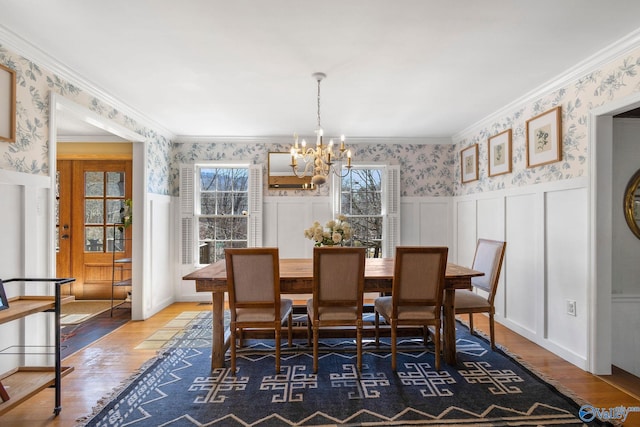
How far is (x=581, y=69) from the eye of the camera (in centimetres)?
263

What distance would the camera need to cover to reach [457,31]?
6.92 ft

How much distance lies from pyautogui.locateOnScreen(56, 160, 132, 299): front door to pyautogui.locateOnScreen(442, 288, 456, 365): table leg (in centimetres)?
446

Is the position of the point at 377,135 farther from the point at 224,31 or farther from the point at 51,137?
the point at 51,137

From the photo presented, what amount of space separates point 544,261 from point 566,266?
240mm

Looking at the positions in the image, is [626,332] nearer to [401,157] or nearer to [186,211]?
Answer: [401,157]

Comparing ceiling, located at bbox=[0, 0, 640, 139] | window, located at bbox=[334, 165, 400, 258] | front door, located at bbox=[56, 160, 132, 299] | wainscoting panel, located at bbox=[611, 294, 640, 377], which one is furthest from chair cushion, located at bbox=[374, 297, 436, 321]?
front door, located at bbox=[56, 160, 132, 299]

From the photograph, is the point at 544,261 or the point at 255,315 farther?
the point at 544,261

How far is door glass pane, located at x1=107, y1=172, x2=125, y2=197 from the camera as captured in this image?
4.91m

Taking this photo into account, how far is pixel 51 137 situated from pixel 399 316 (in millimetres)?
3034

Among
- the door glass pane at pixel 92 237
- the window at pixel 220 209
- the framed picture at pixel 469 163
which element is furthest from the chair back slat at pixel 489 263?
the door glass pane at pixel 92 237

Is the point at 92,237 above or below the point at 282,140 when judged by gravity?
below

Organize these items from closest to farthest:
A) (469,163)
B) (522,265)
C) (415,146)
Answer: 1. (522,265)
2. (469,163)
3. (415,146)

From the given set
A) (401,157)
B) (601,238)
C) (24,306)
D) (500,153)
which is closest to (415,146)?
(401,157)

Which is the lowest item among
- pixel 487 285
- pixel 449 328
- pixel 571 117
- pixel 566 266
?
pixel 449 328
